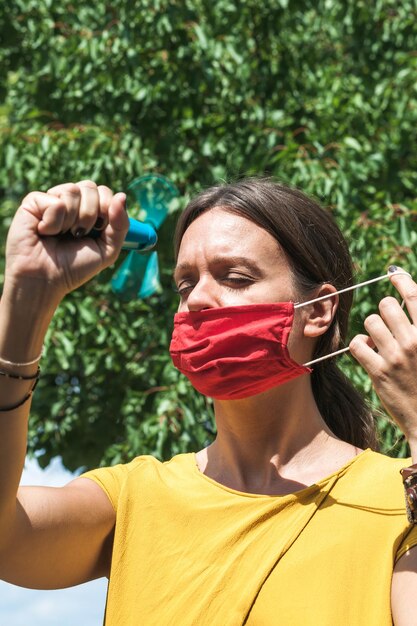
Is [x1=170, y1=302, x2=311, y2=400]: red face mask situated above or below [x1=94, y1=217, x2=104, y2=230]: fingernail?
below

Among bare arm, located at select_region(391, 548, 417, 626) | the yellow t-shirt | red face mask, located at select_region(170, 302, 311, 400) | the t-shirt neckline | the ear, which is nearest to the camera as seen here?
bare arm, located at select_region(391, 548, 417, 626)

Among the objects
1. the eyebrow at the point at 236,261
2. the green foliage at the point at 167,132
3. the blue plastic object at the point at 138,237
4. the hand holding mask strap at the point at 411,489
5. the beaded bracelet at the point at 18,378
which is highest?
the blue plastic object at the point at 138,237

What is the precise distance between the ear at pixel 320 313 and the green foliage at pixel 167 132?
2.76m

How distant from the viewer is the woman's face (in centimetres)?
257

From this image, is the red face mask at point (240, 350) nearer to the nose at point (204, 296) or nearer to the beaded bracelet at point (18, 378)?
the nose at point (204, 296)

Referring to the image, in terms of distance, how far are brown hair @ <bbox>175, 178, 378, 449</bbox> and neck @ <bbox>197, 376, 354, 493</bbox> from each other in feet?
0.57

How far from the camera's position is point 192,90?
6.53 metres

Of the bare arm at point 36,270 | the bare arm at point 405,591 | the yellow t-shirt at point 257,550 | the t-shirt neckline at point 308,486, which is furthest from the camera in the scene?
the t-shirt neckline at point 308,486

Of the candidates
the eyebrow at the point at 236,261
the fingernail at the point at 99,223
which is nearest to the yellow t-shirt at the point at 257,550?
the eyebrow at the point at 236,261

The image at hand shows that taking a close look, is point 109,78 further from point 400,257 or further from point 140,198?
point 140,198

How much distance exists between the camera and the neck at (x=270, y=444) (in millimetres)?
2547

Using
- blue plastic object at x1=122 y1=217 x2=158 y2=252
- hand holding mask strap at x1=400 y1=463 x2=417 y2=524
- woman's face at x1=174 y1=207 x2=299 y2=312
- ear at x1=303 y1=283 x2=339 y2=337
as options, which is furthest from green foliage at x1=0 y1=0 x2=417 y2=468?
hand holding mask strap at x1=400 y1=463 x2=417 y2=524

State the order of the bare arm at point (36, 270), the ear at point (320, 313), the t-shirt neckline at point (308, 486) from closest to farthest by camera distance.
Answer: the bare arm at point (36, 270) → the t-shirt neckline at point (308, 486) → the ear at point (320, 313)

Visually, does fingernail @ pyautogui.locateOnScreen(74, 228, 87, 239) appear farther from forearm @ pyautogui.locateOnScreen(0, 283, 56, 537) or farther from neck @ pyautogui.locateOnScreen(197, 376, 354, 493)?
neck @ pyautogui.locateOnScreen(197, 376, 354, 493)
